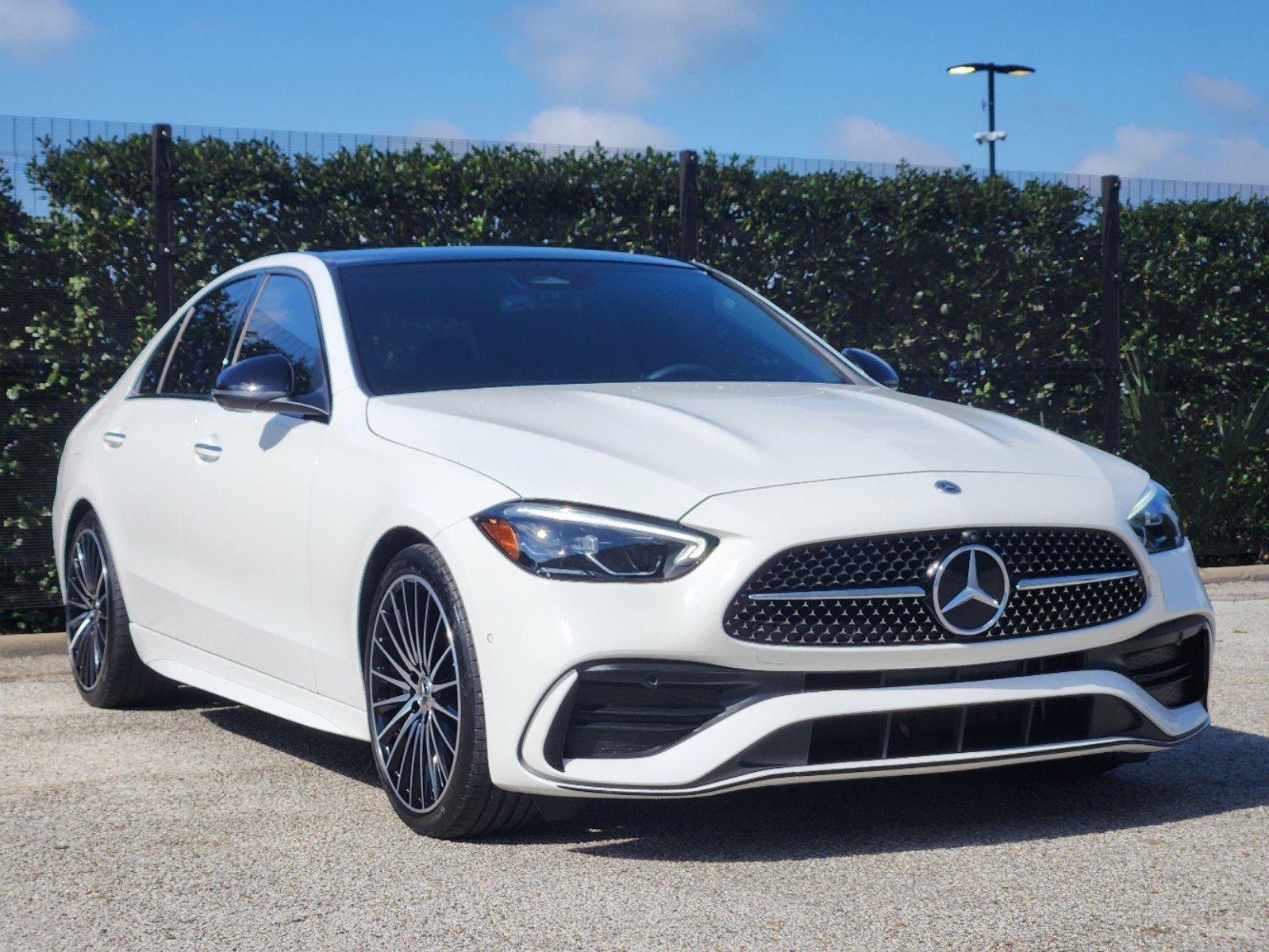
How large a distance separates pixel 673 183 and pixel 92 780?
5.74m

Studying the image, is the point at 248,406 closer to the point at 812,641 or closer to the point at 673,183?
the point at 812,641

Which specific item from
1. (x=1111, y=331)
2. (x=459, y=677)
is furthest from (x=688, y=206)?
(x=459, y=677)

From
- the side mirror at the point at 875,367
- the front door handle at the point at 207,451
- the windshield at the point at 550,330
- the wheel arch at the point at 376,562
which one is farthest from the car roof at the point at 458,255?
the wheel arch at the point at 376,562

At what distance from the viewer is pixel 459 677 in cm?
434

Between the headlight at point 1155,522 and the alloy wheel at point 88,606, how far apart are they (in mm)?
3909

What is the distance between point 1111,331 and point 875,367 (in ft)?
18.5

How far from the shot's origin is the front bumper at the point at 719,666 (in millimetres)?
4090

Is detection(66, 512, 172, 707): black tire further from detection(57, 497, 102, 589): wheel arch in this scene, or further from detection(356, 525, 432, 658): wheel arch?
detection(356, 525, 432, 658): wheel arch

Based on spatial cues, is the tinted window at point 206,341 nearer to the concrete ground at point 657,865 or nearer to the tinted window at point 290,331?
the tinted window at point 290,331

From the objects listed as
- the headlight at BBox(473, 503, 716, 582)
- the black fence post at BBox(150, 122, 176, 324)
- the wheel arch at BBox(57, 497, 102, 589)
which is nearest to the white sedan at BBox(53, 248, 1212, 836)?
the headlight at BBox(473, 503, 716, 582)

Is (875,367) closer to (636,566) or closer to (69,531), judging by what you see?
(636,566)

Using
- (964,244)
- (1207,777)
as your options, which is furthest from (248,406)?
(964,244)

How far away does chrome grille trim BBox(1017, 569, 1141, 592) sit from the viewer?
14.2 feet

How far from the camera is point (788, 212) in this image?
1052 cm
